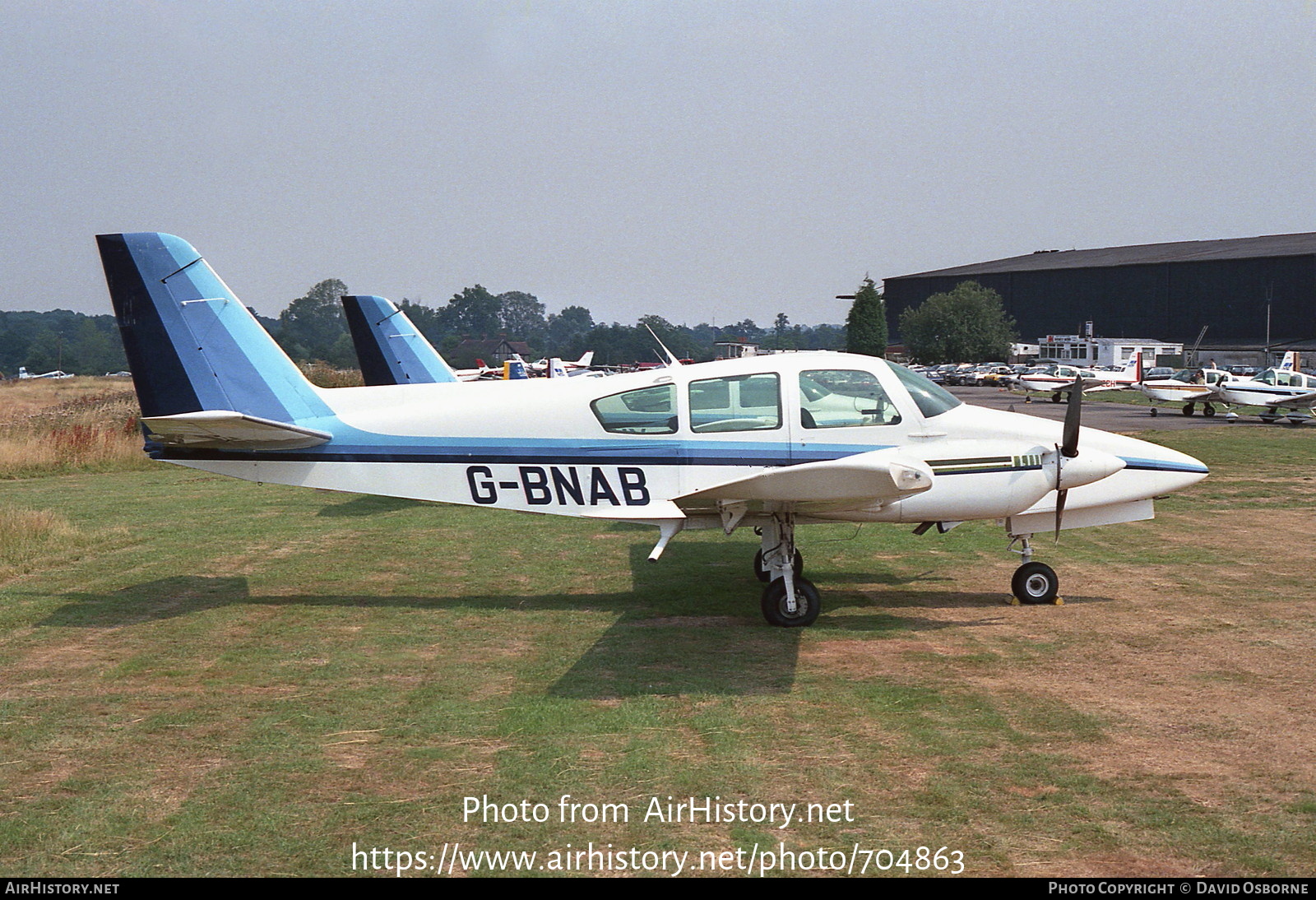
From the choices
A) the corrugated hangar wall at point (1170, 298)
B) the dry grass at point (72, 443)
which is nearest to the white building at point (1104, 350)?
the corrugated hangar wall at point (1170, 298)

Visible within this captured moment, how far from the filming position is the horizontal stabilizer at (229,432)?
29.2ft

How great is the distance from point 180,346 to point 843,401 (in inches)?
240

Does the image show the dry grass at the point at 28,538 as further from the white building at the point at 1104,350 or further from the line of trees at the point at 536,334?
the white building at the point at 1104,350

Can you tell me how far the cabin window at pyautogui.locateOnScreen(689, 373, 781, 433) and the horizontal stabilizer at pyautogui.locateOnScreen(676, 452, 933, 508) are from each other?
1.08 metres

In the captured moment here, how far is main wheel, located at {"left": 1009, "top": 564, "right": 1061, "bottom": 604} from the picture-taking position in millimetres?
9516

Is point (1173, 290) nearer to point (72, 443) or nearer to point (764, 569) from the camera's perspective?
point (72, 443)

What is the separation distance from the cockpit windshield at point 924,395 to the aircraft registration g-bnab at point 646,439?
0.02m

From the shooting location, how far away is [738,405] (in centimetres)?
910

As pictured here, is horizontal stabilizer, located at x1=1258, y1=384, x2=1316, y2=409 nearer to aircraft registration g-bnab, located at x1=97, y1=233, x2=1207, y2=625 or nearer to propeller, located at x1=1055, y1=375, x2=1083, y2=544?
aircraft registration g-bnab, located at x1=97, y1=233, x2=1207, y2=625

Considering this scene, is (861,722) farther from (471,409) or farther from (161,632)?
(161,632)

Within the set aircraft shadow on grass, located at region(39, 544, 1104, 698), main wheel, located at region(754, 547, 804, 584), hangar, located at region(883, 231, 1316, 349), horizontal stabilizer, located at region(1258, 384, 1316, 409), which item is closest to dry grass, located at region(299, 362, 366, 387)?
aircraft shadow on grass, located at region(39, 544, 1104, 698)

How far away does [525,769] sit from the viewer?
5.72m

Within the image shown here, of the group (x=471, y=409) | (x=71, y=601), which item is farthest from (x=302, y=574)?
(x=471, y=409)

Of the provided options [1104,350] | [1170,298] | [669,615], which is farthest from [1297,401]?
[1170,298]
